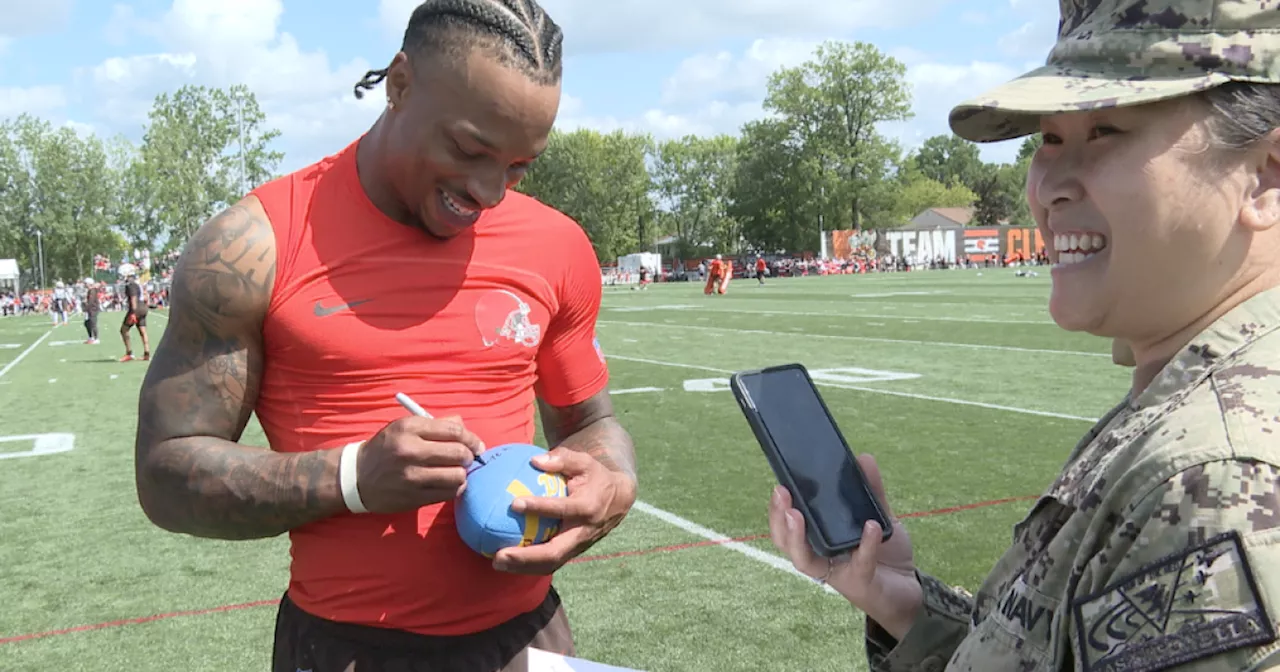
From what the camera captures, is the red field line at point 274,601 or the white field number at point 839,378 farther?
the white field number at point 839,378

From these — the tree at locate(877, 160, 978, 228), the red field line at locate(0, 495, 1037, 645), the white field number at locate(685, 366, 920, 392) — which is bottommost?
the red field line at locate(0, 495, 1037, 645)

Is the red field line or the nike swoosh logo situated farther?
the red field line

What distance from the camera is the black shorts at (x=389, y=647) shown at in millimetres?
→ 2221

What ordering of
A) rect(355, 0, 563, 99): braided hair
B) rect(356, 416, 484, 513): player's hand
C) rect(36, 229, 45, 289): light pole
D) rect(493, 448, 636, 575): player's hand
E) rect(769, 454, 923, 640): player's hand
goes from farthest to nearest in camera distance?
rect(36, 229, 45, 289): light pole → rect(355, 0, 563, 99): braided hair → rect(493, 448, 636, 575): player's hand → rect(356, 416, 484, 513): player's hand → rect(769, 454, 923, 640): player's hand

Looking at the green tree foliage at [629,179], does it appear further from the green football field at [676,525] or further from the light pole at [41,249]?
the green football field at [676,525]

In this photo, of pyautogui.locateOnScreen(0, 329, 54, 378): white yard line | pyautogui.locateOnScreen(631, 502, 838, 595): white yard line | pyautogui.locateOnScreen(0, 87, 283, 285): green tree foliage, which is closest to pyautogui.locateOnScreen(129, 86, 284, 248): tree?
pyautogui.locateOnScreen(0, 87, 283, 285): green tree foliage

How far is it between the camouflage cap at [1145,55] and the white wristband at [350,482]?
1.38 metres

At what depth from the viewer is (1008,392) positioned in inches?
463

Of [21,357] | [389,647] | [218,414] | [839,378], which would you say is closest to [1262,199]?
[389,647]

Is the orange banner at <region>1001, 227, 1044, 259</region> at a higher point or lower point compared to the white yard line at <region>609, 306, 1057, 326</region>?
higher

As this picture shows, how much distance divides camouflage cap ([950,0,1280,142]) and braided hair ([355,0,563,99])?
117 centimetres

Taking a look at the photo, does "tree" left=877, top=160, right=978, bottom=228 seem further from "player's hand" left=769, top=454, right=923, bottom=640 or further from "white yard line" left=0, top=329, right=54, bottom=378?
"player's hand" left=769, top=454, right=923, bottom=640

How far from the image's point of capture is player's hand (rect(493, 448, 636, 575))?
2.13m

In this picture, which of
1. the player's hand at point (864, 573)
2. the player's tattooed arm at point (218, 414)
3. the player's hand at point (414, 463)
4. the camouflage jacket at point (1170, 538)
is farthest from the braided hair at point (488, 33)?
the camouflage jacket at point (1170, 538)
